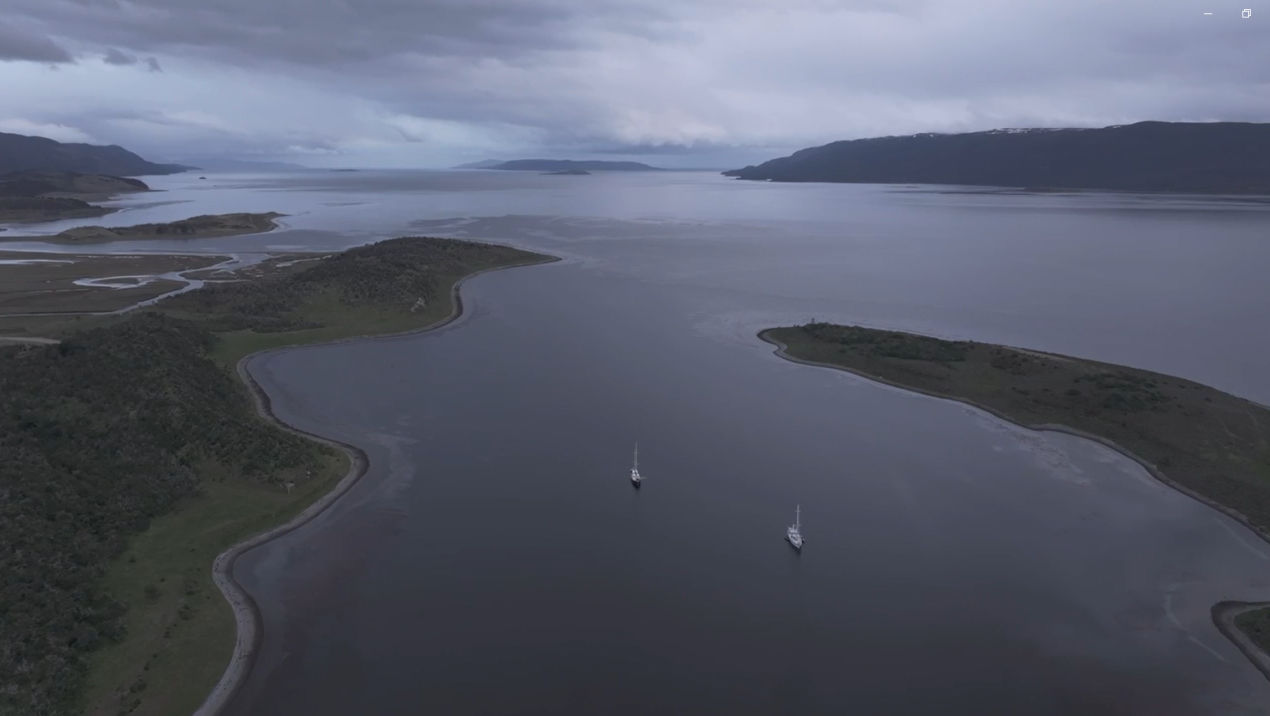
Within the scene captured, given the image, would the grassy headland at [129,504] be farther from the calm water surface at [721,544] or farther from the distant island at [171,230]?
the distant island at [171,230]

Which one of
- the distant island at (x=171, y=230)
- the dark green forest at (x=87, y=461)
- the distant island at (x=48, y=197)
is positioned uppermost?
the distant island at (x=48, y=197)

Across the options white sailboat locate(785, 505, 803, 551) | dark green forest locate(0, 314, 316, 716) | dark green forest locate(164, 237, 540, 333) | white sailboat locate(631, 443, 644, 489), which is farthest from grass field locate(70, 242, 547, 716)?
dark green forest locate(164, 237, 540, 333)

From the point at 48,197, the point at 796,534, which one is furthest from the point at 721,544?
the point at 48,197

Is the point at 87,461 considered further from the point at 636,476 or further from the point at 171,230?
the point at 171,230

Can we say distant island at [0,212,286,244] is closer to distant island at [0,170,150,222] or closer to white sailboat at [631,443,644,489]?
distant island at [0,170,150,222]

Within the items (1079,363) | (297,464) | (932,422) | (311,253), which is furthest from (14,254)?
(1079,363)

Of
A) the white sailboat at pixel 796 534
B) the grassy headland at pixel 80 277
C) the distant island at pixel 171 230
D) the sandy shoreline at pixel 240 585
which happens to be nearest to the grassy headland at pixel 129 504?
the sandy shoreline at pixel 240 585
